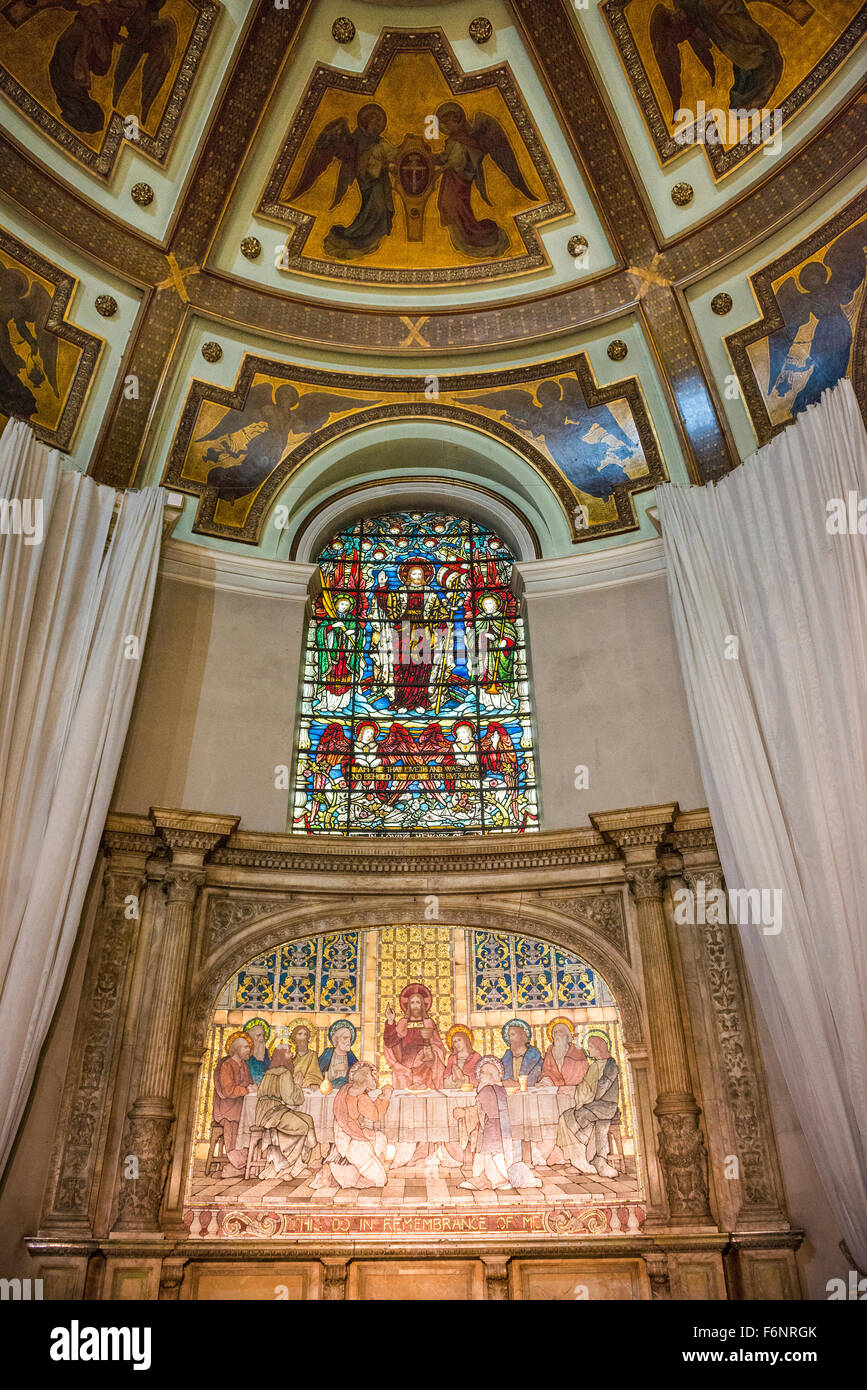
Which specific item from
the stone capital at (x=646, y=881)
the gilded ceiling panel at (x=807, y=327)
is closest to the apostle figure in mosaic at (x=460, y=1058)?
the stone capital at (x=646, y=881)

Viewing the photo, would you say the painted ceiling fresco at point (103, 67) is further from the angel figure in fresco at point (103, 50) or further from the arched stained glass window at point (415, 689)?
the arched stained glass window at point (415, 689)

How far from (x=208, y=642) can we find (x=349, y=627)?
1.66 metres

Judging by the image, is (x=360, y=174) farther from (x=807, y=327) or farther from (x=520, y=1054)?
(x=520, y=1054)

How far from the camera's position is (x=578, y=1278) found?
8.46 meters

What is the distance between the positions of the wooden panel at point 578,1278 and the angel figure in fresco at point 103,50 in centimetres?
1129

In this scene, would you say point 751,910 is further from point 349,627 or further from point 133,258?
point 133,258

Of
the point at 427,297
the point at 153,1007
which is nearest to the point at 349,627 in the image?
the point at 427,297

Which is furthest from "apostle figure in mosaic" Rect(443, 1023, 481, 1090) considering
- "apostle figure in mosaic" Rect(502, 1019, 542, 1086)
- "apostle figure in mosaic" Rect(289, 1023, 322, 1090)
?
"apostle figure in mosaic" Rect(289, 1023, 322, 1090)

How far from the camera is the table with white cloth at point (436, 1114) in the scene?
30.1 ft

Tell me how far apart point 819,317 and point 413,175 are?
15.5 ft

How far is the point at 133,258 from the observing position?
11664mm

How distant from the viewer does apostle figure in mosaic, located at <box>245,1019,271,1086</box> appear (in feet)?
30.9

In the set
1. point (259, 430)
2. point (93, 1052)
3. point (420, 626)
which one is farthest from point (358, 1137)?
point (259, 430)
